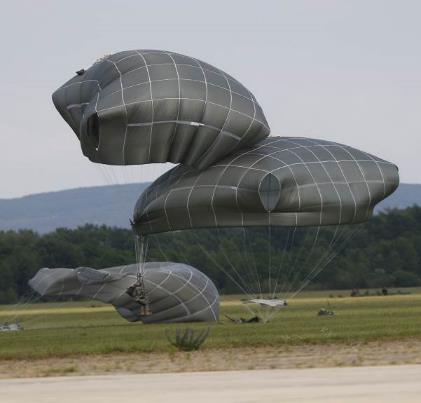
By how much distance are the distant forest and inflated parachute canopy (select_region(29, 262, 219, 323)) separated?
50.0 m

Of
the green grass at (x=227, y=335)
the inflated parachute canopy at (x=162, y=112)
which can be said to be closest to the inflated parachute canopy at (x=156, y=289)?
the green grass at (x=227, y=335)

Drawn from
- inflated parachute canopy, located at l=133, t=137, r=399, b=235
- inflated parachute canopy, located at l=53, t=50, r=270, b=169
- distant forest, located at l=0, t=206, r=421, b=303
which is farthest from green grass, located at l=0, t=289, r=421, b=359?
distant forest, located at l=0, t=206, r=421, b=303

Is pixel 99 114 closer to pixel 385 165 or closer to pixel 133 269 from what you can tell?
pixel 385 165

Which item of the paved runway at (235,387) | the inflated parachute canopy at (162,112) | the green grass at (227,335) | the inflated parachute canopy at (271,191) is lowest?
the green grass at (227,335)

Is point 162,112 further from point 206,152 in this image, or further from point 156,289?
point 156,289

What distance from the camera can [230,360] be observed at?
37.1 meters

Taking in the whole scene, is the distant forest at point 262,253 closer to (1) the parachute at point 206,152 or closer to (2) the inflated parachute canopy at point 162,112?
(1) the parachute at point 206,152

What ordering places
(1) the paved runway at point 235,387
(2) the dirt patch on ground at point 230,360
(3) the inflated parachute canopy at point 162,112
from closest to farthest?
(1) the paved runway at point 235,387, (2) the dirt patch on ground at point 230,360, (3) the inflated parachute canopy at point 162,112

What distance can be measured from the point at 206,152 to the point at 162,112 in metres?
2.77

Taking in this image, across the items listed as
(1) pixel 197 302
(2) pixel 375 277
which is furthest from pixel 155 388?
(2) pixel 375 277

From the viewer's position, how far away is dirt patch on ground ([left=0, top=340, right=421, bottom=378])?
34594 millimetres

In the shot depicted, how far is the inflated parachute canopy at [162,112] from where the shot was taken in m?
47.8

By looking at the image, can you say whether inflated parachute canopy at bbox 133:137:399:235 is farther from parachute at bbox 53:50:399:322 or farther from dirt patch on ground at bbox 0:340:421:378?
dirt patch on ground at bbox 0:340:421:378

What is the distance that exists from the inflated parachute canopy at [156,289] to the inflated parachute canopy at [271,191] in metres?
7.13
